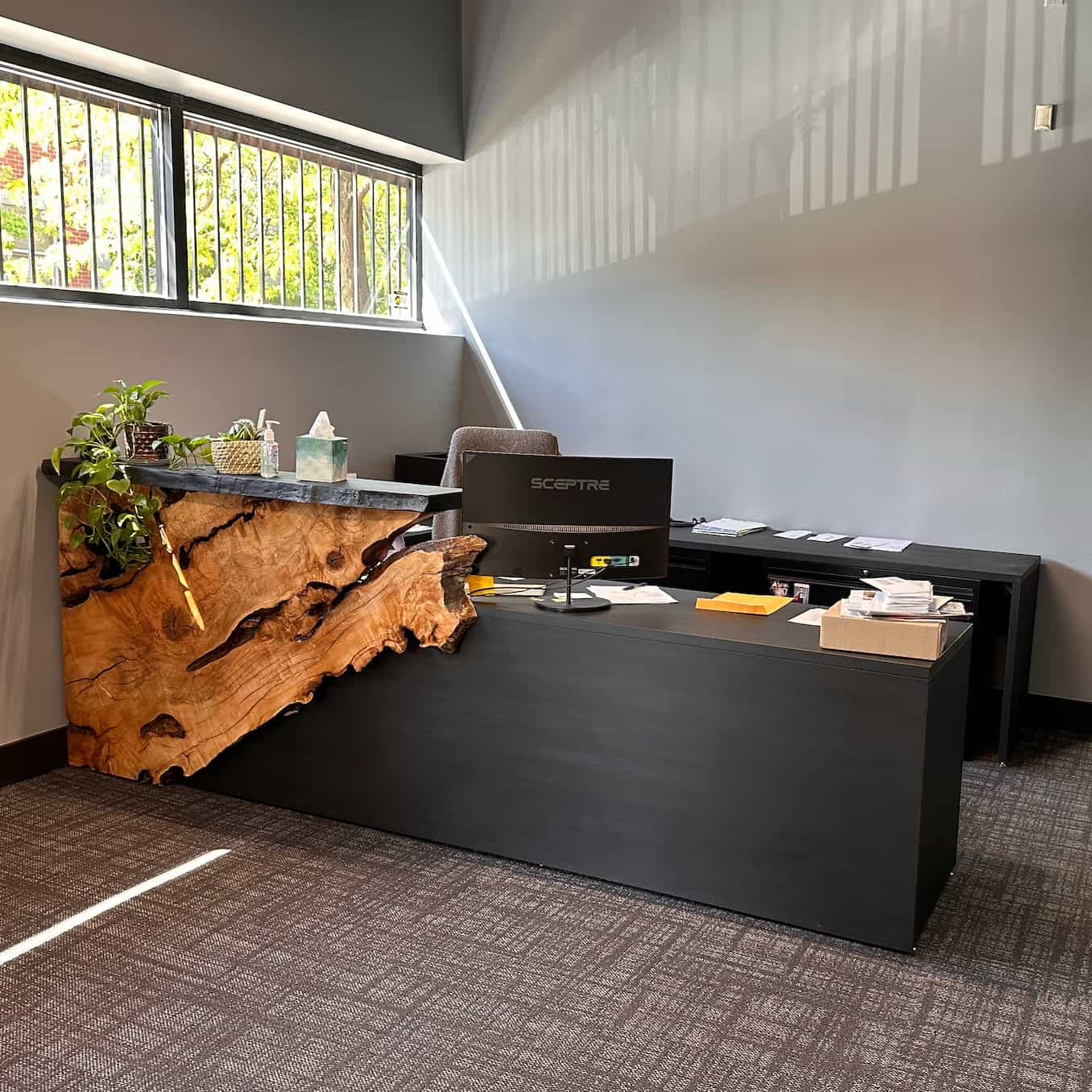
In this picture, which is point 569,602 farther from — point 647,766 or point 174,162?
point 174,162

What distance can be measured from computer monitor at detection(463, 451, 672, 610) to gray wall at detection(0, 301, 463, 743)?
157cm

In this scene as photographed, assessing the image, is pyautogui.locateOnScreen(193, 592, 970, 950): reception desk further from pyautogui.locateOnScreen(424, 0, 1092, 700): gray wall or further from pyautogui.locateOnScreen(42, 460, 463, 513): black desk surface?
pyautogui.locateOnScreen(424, 0, 1092, 700): gray wall

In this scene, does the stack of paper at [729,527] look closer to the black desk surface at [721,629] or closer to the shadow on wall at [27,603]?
the black desk surface at [721,629]

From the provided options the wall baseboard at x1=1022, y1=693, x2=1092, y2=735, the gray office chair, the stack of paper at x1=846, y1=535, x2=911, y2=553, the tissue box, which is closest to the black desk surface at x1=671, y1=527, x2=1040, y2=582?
the stack of paper at x1=846, y1=535, x2=911, y2=553

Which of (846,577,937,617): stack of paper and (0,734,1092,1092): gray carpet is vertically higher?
(846,577,937,617): stack of paper

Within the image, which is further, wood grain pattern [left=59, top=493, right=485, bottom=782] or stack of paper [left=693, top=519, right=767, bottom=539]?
stack of paper [left=693, top=519, right=767, bottom=539]

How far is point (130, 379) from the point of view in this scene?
395cm

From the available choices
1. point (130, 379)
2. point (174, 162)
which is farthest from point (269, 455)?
point (174, 162)

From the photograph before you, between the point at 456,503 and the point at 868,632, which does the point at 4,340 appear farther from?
the point at 868,632

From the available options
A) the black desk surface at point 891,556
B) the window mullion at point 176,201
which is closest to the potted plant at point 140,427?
the window mullion at point 176,201

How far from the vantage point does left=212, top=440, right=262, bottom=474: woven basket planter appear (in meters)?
3.42

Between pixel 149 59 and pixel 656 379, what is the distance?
2415 millimetres

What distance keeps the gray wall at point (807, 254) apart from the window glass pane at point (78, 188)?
1.73 meters

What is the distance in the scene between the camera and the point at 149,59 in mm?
3928
